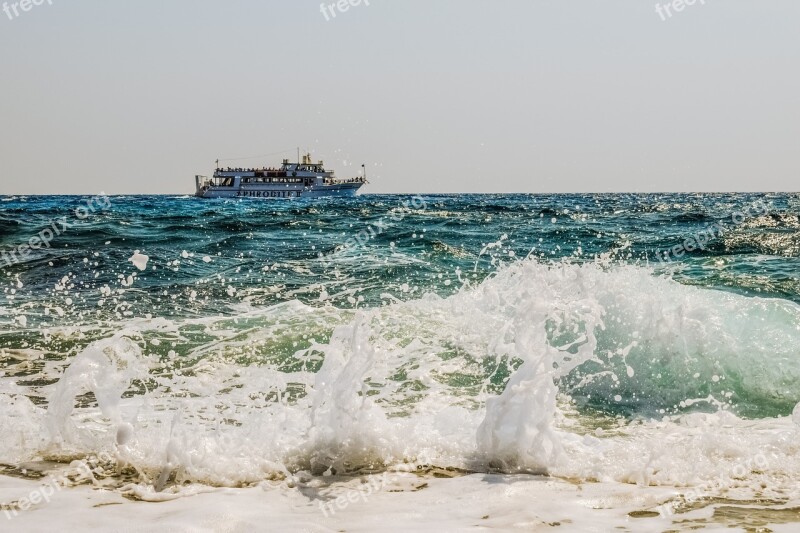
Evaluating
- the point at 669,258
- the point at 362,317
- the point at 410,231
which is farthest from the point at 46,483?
the point at 410,231

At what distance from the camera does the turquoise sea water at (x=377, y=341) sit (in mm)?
4379

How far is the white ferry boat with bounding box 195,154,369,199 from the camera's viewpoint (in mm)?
82500

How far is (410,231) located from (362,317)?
15.3 meters

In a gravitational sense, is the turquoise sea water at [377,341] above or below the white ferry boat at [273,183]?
below

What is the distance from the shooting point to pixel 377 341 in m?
7.25

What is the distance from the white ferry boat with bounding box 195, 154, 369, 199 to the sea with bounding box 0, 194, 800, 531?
2834 inches

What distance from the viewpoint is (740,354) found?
6.35 metres

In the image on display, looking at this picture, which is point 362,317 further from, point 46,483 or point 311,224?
point 311,224

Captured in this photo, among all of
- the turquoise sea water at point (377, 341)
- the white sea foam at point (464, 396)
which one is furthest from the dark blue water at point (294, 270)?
the white sea foam at point (464, 396)

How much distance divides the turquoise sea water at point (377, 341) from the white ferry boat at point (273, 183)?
6939 centimetres

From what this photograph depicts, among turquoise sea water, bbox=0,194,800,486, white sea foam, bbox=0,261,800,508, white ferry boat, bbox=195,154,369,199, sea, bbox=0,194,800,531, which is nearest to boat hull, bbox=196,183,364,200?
white ferry boat, bbox=195,154,369,199

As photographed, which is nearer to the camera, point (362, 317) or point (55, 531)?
point (55, 531)

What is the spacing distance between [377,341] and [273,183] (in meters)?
77.9

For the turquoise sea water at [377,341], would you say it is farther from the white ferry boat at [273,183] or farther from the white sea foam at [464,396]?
the white ferry boat at [273,183]
